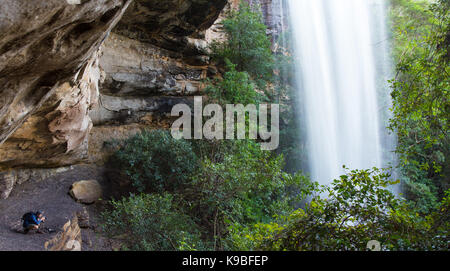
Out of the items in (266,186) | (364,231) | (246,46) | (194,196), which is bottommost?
(194,196)

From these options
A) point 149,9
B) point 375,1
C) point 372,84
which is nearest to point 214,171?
point 149,9

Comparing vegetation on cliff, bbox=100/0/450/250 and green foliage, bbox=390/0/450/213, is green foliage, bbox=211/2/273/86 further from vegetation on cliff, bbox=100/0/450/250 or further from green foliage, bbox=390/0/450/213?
green foliage, bbox=390/0/450/213

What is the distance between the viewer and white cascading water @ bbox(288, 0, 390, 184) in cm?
1359

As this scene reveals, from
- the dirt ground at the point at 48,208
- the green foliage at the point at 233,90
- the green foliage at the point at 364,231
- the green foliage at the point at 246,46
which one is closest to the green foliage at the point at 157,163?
the dirt ground at the point at 48,208

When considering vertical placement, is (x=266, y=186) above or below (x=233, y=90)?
below

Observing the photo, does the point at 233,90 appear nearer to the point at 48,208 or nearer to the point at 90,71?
the point at 90,71

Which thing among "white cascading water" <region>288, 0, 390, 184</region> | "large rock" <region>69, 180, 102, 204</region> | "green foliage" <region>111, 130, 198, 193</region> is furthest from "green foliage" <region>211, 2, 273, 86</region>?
"large rock" <region>69, 180, 102, 204</region>

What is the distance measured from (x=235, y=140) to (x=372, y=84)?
354 inches

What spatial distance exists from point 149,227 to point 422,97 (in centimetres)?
510

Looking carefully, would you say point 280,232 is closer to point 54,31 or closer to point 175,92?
point 54,31

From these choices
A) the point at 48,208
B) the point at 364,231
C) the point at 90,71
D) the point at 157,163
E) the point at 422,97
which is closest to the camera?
the point at 364,231

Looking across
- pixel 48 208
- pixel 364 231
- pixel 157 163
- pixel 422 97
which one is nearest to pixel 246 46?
pixel 157 163

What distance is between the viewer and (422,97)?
359cm

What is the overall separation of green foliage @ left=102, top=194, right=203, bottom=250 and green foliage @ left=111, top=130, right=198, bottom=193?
157 centimetres
